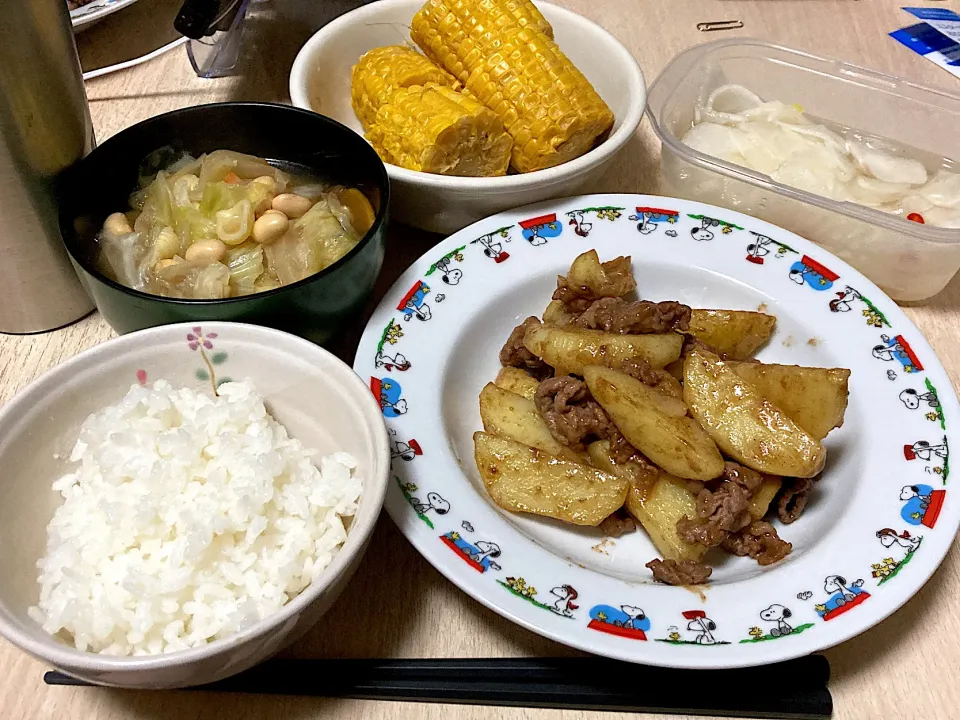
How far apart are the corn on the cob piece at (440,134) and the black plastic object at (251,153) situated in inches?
5.9

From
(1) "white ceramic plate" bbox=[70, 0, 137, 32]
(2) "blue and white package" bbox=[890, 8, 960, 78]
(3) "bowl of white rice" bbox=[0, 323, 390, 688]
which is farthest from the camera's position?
(2) "blue and white package" bbox=[890, 8, 960, 78]

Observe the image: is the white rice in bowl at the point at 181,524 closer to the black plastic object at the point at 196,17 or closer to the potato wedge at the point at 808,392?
the potato wedge at the point at 808,392

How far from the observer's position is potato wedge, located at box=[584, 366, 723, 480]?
119 cm

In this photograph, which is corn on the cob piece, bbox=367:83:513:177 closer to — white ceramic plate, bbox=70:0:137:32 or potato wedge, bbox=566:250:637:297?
potato wedge, bbox=566:250:637:297

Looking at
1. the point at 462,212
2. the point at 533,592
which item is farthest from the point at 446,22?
the point at 533,592

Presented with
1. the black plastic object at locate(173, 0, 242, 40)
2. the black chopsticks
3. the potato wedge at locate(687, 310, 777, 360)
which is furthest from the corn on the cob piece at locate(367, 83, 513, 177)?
the black chopsticks

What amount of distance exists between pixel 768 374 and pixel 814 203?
51cm

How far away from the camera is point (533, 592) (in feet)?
3.51

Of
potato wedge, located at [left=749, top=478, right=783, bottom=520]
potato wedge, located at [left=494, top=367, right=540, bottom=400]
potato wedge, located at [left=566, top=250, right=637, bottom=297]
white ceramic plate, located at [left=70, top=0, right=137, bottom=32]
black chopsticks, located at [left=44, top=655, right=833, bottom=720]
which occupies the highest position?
white ceramic plate, located at [left=70, top=0, right=137, bottom=32]

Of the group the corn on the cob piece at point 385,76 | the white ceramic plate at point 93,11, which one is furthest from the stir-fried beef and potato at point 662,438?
the white ceramic plate at point 93,11

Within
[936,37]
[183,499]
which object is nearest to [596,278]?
[183,499]

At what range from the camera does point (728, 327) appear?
57.5 inches

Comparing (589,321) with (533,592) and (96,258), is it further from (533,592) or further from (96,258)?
(96,258)

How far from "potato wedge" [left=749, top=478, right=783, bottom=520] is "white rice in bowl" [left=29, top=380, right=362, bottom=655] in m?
0.63
